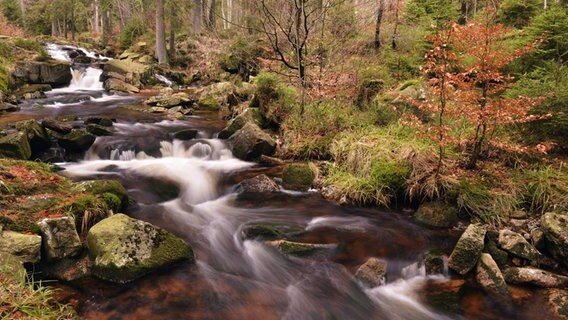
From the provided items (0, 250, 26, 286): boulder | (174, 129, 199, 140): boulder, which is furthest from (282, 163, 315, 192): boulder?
(0, 250, 26, 286): boulder

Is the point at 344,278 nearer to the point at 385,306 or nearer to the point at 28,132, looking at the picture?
the point at 385,306

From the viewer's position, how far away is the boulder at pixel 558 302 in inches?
185

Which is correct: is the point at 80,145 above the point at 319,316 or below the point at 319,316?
above

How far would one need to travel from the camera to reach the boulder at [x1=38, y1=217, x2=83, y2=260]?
491 centimetres

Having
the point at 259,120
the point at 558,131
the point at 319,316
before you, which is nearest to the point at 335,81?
the point at 259,120

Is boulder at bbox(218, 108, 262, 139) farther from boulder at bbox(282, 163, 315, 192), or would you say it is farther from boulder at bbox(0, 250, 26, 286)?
boulder at bbox(0, 250, 26, 286)

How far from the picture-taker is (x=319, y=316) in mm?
4855

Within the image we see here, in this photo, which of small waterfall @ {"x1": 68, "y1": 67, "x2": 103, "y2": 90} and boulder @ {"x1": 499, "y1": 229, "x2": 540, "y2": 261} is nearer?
boulder @ {"x1": 499, "y1": 229, "x2": 540, "y2": 261}

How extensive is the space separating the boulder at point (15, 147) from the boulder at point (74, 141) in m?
1.15

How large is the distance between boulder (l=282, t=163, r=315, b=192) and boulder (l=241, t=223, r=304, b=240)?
5.40 feet

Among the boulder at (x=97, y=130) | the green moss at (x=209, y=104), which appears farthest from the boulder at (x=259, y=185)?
the green moss at (x=209, y=104)

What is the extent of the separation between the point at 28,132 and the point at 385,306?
342 inches

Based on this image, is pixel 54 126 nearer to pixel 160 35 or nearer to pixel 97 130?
pixel 97 130

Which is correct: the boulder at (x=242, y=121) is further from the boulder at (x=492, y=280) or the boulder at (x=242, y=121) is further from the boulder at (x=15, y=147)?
the boulder at (x=492, y=280)
